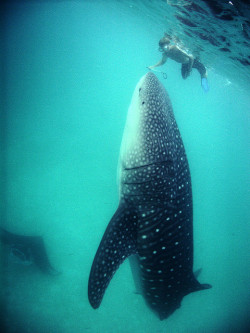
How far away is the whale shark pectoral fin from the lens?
2088 millimetres

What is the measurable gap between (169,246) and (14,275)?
8647mm

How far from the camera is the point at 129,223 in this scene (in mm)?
2258

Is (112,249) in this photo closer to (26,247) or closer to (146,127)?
(146,127)

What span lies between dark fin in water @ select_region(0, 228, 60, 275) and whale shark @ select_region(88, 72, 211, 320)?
22.8 ft

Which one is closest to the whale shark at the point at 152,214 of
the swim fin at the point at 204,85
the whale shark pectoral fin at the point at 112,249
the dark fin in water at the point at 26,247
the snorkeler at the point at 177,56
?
the whale shark pectoral fin at the point at 112,249

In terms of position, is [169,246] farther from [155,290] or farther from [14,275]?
[14,275]

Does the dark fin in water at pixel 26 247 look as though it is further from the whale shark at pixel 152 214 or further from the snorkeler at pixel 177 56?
the snorkeler at pixel 177 56

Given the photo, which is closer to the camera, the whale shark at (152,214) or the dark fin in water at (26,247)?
the whale shark at (152,214)

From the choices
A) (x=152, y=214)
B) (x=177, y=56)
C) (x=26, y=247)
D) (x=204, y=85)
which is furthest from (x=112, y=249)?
(x=177, y=56)

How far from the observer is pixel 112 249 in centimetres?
216

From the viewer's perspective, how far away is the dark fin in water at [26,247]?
26.3ft

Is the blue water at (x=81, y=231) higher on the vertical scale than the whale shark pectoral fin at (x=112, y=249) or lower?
lower

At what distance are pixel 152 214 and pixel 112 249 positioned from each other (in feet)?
1.97

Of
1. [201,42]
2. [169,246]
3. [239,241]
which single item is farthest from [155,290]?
[239,241]
